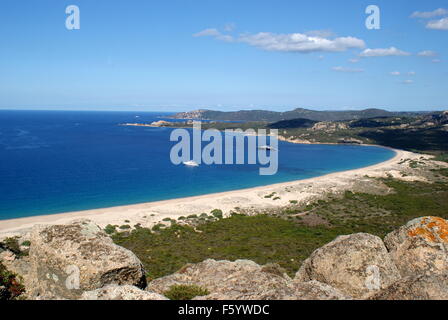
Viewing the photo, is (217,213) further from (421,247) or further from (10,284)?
(10,284)

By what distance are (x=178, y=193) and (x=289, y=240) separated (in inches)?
1211

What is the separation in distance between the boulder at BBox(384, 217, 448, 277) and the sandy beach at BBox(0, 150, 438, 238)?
3013cm

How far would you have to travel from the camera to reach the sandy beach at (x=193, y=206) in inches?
1539

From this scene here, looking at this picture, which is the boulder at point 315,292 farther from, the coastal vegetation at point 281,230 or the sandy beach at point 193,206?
the sandy beach at point 193,206

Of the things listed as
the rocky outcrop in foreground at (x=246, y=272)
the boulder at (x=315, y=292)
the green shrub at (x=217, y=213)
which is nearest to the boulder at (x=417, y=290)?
the rocky outcrop in foreground at (x=246, y=272)

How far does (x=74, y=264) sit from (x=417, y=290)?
9.20 metres

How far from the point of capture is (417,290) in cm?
719

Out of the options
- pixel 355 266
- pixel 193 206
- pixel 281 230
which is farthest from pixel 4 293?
pixel 193 206

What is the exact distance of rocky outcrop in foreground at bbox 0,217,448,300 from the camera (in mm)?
7336

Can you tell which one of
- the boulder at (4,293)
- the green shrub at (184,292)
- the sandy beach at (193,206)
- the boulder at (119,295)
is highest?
the boulder at (119,295)

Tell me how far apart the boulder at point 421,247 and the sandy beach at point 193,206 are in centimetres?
3013

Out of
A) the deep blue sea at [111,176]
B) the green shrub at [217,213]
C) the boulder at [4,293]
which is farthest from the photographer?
the deep blue sea at [111,176]

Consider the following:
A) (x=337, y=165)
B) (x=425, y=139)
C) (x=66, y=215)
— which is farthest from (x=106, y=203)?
(x=425, y=139)
